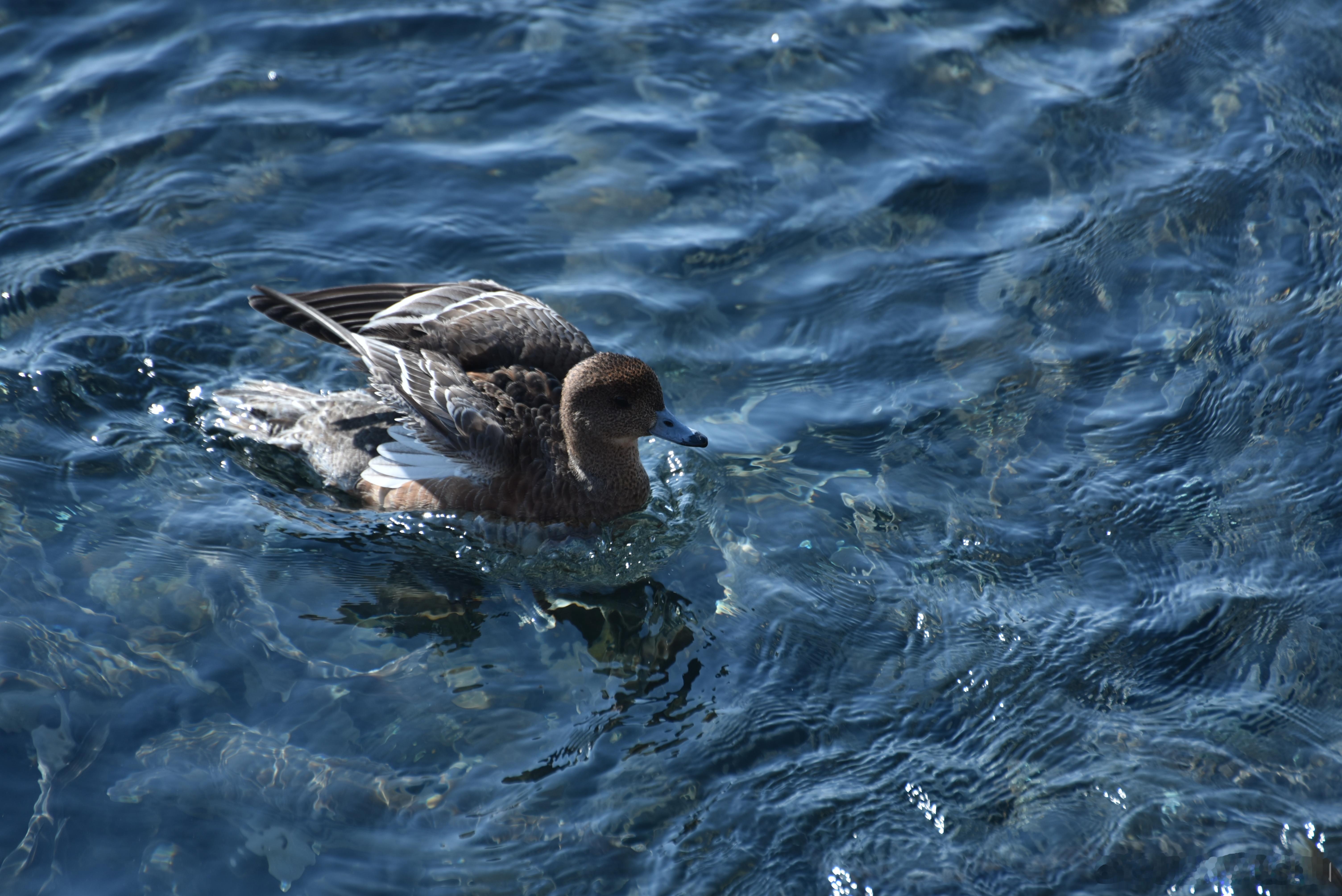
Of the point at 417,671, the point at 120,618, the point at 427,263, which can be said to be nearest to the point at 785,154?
the point at 427,263

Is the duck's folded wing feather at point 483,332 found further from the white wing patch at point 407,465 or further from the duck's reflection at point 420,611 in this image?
the duck's reflection at point 420,611

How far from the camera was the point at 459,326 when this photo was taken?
6410mm

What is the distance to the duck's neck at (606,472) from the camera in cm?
633

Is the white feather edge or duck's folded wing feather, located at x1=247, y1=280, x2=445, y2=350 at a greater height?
duck's folded wing feather, located at x1=247, y1=280, x2=445, y2=350

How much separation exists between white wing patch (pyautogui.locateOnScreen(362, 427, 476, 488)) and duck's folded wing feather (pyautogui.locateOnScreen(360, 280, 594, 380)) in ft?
1.63

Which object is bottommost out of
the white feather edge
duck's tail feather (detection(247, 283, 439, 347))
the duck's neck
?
the duck's neck

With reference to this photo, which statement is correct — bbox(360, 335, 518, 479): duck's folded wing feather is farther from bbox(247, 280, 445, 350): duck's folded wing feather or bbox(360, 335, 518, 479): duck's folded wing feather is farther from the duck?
bbox(247, 280, 445, 350): duck's folded wing feather

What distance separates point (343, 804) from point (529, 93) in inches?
239

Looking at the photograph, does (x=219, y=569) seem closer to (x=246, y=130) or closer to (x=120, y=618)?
(x=120, y=618)

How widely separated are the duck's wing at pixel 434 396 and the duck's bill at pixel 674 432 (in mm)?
776

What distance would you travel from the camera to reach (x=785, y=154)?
28.8 feet

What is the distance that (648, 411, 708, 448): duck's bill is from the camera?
6.17m

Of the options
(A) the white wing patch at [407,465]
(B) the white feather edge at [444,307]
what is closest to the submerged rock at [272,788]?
(A) the white wing patch at [407,465]

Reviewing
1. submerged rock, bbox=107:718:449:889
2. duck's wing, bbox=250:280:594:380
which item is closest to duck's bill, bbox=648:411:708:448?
duck's wing, bbox=250:280:594:380
